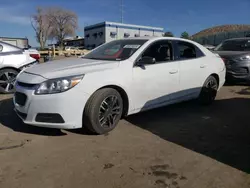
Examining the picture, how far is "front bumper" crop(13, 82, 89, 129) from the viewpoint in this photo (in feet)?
11.0

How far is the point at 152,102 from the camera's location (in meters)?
4.35

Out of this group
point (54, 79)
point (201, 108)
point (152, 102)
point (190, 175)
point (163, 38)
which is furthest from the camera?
point (201, 108)

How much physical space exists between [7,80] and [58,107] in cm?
378

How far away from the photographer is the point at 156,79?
170 inches

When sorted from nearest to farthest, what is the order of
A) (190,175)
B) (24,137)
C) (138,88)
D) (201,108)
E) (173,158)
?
(190,175) < (173,158) < (24,137) < (138,88) < (201,108)

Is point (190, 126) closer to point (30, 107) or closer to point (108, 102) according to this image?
point (108, 102)

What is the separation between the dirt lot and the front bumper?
29 cm

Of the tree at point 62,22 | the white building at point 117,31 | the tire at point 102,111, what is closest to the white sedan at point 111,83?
the tire at point 102,111

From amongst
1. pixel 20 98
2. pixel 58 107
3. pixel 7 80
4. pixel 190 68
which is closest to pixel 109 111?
pixel 58 107

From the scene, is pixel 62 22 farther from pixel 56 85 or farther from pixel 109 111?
pixel 56 85

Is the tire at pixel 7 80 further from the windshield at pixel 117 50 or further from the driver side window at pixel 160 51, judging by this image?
the driver side window at pixel 160 51

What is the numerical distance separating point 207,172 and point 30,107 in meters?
2.33

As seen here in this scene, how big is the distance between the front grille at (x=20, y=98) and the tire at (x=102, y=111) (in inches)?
33.2

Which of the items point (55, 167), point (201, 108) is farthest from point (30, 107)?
point (201, 108)
